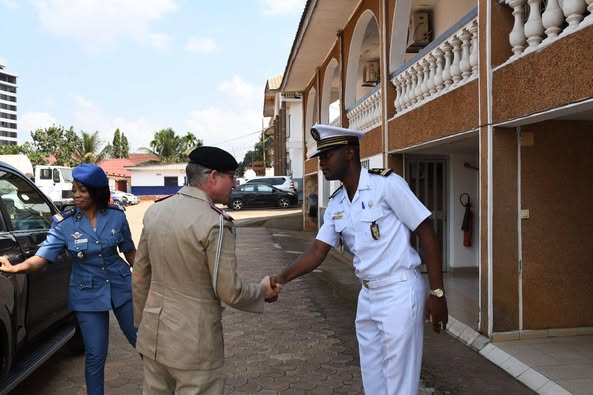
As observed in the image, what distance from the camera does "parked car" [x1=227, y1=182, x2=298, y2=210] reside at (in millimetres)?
28750

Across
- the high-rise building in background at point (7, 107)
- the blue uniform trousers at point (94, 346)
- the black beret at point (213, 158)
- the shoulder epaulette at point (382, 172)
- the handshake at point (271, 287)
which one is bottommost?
the blue uniform trousers at point (94, 346)

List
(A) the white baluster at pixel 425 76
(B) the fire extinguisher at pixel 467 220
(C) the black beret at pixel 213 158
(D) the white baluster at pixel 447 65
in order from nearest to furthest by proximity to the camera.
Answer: (C) the black beret at pixel 213 158
(D) the white baluster at pixel 447 65
(A) the white baluster at pixel 425 76
(B) the fire extinguisher at pixel 467 220

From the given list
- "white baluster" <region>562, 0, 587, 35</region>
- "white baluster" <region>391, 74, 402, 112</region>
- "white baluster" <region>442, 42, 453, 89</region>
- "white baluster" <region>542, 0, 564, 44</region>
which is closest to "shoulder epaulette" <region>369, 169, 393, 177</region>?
"white baluster" <region>562, 0, 587, 35</region>

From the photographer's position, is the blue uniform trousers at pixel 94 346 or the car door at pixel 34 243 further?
the car door at pixel 34 243

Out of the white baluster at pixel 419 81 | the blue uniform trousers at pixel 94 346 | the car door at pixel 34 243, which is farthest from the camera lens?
the white baluster at pixel 419 81

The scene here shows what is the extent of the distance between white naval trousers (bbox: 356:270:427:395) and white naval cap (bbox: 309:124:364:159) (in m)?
0.81

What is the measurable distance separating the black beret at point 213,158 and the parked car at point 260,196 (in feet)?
85.7

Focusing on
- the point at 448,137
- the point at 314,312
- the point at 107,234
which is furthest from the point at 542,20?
the point at 314,312

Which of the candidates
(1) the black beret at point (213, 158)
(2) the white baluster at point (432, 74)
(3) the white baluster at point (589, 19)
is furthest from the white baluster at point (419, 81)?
(1) the black beret at point (213, 158)

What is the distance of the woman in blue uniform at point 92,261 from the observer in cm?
341

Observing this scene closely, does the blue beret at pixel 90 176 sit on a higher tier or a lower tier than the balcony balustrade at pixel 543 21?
lower

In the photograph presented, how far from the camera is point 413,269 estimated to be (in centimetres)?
296

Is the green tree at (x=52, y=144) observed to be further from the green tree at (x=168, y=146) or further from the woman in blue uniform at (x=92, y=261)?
the woman in blue uniform at (x=92, y=261)

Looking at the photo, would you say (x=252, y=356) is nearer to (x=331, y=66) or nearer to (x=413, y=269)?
(x=413, y=269)
